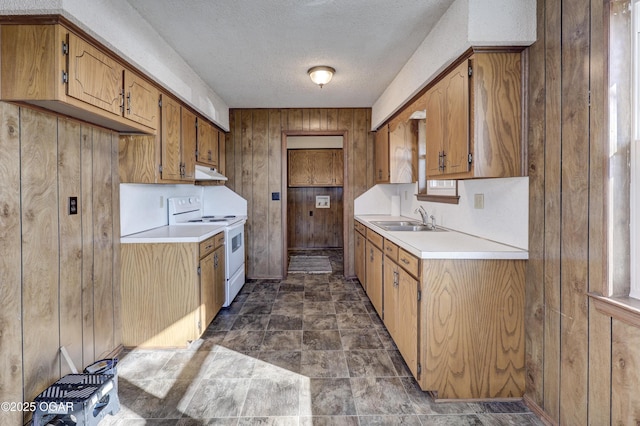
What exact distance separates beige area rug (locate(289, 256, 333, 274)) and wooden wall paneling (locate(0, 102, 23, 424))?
3524 mm

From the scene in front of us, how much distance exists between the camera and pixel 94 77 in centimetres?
174

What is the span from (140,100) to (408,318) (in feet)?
7.94

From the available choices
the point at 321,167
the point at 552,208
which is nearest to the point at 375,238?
the point at 552,208

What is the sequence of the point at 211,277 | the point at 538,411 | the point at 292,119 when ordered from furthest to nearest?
the point at 292,119, the point at 211,277, the point at 538,411

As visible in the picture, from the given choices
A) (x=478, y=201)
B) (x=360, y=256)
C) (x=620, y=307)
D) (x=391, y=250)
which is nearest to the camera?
(x=620, y=307)

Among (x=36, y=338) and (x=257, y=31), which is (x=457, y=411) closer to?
(x=36, y=338)

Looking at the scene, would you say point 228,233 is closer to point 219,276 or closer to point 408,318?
point 219,276

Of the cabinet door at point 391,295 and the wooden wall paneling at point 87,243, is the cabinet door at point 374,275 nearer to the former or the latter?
the cabinet door at point 391,295

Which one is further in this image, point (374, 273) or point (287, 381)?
point (374, 273)

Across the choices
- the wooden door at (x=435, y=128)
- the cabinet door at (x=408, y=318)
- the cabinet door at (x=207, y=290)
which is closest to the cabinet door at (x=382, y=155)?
the wooden door at (x=435, y=128)

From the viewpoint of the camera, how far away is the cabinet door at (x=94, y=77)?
159 centimetres

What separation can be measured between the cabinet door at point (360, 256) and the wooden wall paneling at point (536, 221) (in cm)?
197

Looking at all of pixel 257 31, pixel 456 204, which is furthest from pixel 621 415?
pixel 257 31

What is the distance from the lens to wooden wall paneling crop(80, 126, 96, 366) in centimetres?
207
